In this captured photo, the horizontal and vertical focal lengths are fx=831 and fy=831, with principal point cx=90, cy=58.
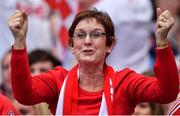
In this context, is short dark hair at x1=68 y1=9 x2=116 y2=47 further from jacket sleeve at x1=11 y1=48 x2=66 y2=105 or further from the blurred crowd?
the blurred crowd

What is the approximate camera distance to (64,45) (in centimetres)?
906


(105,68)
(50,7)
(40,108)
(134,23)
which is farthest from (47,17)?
(105,68)

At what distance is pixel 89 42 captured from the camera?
5.50 meters

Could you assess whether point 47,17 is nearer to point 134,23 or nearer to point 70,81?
point 134,23

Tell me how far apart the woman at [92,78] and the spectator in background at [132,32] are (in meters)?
3.16

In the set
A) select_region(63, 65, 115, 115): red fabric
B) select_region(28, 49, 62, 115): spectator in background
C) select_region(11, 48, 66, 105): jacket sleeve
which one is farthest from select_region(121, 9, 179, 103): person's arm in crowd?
select_region(28, 49, 62, 115): spectator in background

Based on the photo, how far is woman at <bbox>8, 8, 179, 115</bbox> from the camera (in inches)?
210

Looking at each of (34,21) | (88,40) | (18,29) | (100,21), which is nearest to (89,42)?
(88,40)

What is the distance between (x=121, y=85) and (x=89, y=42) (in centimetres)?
37

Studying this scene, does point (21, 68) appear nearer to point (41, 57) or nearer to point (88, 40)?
point (88, 40)

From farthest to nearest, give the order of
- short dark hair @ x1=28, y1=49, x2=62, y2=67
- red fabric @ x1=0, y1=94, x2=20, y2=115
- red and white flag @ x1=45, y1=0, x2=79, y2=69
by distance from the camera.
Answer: red and white flag @ x1=45, y1=0, x2=79, y2=69 < short dark hair @ x1=28, y1=49, x2=62, y2=67 < red fabric @ x1=0, y1=94, x2=20, y2=115

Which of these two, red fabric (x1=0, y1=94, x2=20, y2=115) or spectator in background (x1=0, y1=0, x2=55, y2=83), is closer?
red fabric (x1=0, y1=94, x2=20, y2=115)

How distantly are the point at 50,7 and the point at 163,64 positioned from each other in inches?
161

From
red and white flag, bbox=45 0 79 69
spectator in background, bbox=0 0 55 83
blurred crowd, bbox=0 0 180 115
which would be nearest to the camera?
blurred crowd, bbox=0 0 180 115
